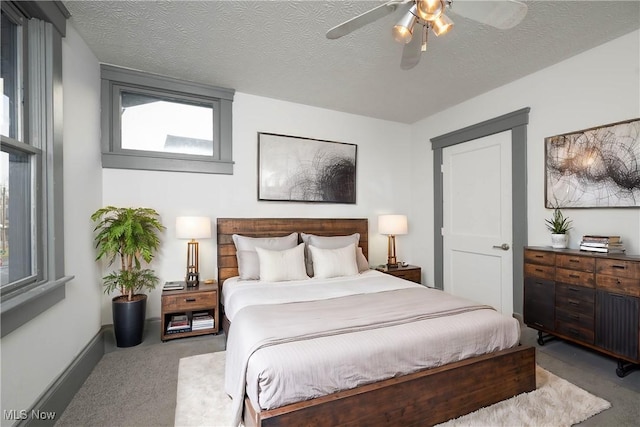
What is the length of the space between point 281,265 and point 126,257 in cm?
151

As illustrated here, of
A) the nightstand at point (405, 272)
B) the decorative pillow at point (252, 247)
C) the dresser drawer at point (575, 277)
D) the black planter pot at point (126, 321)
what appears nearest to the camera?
the dresser drawer at point (575, 277)

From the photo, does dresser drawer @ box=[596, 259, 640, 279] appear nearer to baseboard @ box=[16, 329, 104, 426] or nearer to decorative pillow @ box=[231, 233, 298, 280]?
decorative pillow @ box=[231, 233, 298, 280]

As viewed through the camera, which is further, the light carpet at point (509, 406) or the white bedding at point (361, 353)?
the light carpet at point (509, 406)

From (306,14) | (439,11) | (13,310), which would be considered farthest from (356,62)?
(13,310)

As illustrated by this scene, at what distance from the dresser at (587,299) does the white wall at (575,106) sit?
1.26 ft

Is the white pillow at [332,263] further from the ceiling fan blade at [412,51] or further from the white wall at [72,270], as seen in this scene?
the white wall at [72,270]

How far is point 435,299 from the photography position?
2215mm

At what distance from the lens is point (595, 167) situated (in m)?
2.51

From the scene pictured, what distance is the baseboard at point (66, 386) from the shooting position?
1563 millimetres

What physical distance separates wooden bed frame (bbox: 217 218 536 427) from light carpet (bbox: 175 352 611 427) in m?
0.06

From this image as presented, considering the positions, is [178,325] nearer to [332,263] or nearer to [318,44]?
[332,263]

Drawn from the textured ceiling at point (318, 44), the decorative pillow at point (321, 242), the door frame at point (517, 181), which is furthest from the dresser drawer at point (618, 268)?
the decorative pillow at point (321, 242)

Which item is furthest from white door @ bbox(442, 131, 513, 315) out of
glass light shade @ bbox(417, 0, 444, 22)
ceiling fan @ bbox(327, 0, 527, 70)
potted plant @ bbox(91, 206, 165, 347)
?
potted plant @ bbox(91, 206, 165, 347)

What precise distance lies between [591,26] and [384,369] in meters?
3.03
